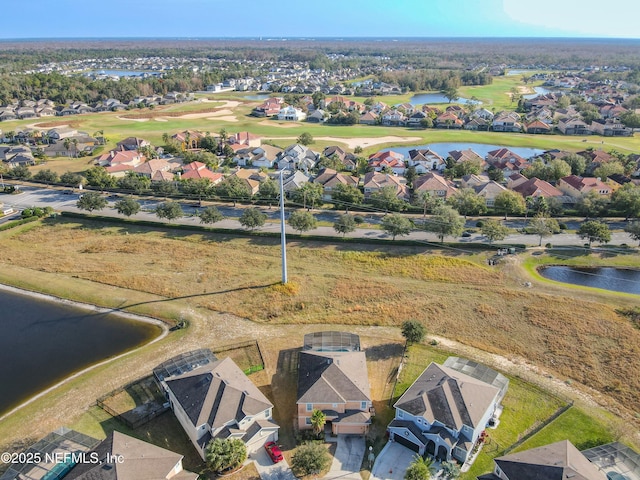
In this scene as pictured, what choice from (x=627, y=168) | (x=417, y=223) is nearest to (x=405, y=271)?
(x=417, y=223)

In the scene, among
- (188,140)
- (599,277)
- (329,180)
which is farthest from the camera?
(188,140)

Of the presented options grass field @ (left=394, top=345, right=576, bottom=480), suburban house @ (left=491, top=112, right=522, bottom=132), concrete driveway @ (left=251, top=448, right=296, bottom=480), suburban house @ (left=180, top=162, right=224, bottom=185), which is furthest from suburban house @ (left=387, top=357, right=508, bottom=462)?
suburban house @ (left=491, top=112, right=522, bottom=132)

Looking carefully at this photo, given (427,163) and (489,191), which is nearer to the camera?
(489,191)

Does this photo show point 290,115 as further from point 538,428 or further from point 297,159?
point 538,428

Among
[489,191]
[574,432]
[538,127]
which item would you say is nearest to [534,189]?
[489,191]

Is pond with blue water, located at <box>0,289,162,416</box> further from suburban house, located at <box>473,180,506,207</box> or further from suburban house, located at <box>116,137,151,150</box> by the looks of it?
suburban house, located at <box>116,137,151,150</box>

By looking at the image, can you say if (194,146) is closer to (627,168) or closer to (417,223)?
(417,223)

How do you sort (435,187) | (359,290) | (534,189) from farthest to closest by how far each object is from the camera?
(435,187)
(534,189)
(359,290)

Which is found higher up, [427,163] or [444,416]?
[427,163]
